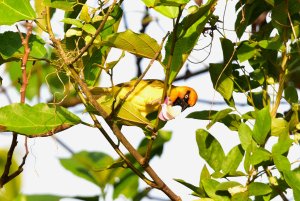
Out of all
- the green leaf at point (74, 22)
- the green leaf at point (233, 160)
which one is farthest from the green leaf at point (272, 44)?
the green leaf at point (74, 22)

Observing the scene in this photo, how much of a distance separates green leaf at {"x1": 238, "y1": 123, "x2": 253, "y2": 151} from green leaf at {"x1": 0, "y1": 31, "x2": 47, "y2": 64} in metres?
Answer: 0.60

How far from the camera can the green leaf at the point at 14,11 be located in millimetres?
1760

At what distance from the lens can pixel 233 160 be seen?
6.04 ft

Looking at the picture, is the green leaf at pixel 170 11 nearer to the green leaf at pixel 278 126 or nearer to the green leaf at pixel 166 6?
the green leaf at pixel 166 6

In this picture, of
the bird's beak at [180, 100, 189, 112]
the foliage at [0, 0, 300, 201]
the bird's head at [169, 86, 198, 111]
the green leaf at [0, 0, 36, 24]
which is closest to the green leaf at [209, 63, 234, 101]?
the foliage at [0, 0, 300, 201]

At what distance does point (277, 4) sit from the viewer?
199 centimetres

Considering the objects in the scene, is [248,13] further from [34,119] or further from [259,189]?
[34,119]

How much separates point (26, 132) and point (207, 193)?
19.9 inches

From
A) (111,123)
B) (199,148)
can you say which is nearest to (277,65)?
(199,148)

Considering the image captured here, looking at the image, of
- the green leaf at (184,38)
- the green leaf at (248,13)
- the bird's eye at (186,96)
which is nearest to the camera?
the green leaf at (184,38)

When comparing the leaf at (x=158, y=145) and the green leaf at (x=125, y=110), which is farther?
the leaf at (x=158, y=145)

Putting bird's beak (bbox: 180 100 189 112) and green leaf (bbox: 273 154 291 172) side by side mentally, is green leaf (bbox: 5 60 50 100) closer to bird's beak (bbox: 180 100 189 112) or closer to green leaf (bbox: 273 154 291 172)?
bird's beak (bbox: 180 100 189 112)

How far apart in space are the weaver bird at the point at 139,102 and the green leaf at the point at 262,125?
0.25m

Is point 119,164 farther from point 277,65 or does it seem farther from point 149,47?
point 277,65
